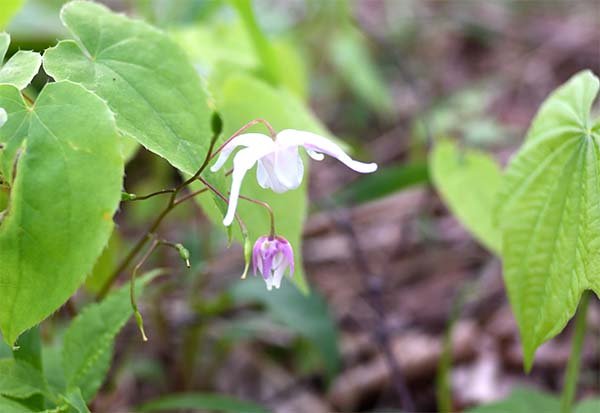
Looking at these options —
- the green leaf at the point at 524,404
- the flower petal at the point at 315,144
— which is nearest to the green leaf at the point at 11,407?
the flower petal at the point at 315,144

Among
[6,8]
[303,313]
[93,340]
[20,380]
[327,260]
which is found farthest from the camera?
[327,260]

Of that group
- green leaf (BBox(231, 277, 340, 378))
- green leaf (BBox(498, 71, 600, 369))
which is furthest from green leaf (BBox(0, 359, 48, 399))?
green leaf (BBox(231, 277, 340, 378))

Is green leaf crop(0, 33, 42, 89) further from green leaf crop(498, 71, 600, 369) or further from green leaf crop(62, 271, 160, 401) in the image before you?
green leaf crop(498, 71, 600, 369)

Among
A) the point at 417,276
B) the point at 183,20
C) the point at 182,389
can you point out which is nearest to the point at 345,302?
the point at 417,276

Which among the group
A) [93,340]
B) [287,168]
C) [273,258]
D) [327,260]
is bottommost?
[327,260]

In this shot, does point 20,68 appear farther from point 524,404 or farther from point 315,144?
point 524,404

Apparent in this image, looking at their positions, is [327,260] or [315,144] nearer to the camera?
[315,144]

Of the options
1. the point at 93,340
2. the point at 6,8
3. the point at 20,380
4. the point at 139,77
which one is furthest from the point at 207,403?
the point at 6,8
